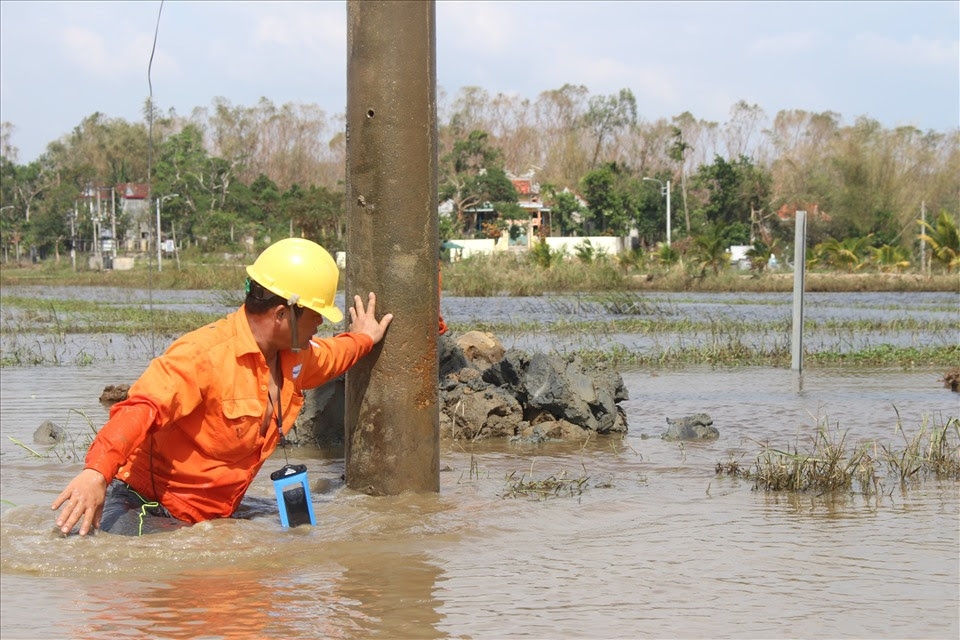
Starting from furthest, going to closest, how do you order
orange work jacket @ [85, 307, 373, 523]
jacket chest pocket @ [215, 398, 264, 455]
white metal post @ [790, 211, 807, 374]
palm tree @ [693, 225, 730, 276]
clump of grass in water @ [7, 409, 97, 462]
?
1. palm tree @ [693, 225, 730, 276]
2. white metal post @ [790, 211, 807, 374]
3. clump of grass in water @ [7, 409, 97, 462]
4. jacket chest pocket @ [215, 398, 264, 455]
5. orange work jacket @ [85, 307, 373, 523]

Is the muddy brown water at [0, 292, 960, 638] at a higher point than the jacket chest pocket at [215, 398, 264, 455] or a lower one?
lower

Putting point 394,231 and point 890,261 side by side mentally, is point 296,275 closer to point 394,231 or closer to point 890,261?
point 394,231

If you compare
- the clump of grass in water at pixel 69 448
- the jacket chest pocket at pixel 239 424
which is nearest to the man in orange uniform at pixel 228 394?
the jacket chest pocket at pixel 239 424

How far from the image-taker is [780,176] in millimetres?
96500

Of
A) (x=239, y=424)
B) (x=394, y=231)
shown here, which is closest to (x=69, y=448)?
(x=394, y=231)

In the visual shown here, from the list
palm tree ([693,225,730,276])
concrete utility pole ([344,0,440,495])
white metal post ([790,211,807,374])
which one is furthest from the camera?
palm tree ([693,225,730,276])

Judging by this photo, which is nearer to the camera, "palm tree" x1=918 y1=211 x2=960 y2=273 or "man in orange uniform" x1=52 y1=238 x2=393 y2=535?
"man in orange uniform" x1=52 y1=238 x2=393 y2=535

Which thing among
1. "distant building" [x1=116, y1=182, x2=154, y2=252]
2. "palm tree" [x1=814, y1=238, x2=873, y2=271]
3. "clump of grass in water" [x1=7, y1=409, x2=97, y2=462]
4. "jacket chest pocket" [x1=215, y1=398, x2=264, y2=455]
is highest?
"distant building" [x1=116, y1=182, x2=154, y2=252]

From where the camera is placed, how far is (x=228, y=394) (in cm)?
466

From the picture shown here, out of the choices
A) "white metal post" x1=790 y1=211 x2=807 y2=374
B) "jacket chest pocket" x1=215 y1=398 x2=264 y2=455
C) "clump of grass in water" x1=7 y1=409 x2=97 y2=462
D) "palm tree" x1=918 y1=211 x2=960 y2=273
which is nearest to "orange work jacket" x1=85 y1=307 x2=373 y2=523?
"jacket chest pocket" x1=215 y1=398 x2=264 y2=455

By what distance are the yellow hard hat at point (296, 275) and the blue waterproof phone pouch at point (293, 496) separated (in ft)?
2.39

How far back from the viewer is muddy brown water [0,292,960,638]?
4.18m

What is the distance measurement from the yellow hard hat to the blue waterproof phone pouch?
729 mm

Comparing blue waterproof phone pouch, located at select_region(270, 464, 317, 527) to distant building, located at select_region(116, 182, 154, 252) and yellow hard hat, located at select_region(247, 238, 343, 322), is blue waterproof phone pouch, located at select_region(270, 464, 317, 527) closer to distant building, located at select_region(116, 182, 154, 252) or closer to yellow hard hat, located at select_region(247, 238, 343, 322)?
yellow hard hat, located at select_region(247, 238, 343, 322)
